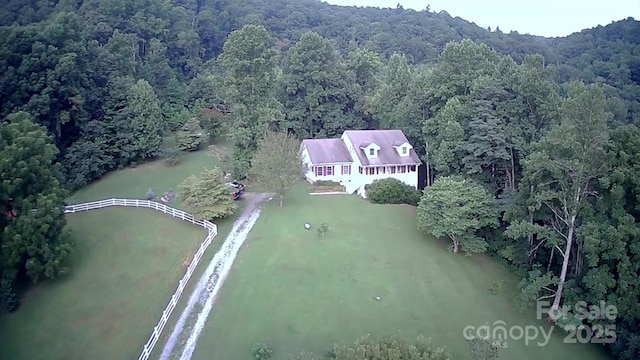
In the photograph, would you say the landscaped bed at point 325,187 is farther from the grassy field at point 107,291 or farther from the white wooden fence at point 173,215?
the white wooden fence at point 173,215

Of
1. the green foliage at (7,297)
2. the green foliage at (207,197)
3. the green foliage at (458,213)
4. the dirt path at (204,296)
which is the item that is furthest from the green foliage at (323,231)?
the green foliage at (7,297)

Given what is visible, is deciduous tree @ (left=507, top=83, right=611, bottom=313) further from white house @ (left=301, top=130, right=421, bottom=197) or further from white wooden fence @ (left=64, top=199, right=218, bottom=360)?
white wooden fence @ (left=64, top=199, right=218, bottom=360)

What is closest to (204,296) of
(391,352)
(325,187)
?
(391,352)

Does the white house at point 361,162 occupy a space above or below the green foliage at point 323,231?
above

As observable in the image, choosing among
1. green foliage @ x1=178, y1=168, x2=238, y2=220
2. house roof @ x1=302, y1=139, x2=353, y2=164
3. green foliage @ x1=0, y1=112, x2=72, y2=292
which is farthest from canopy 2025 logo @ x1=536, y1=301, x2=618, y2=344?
green foliage @ x1=0, y1=112, x2=72, y2=292

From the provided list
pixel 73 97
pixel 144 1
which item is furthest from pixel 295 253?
pixel 144 1

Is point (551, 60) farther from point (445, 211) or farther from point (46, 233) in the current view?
point (46, 233)

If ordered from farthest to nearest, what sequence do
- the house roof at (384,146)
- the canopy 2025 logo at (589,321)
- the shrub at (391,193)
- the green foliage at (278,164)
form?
the house roof at (384,146), the shrub at (391,193), the green foliage at (278,164), the canopy 2025 logo at (589,321)
